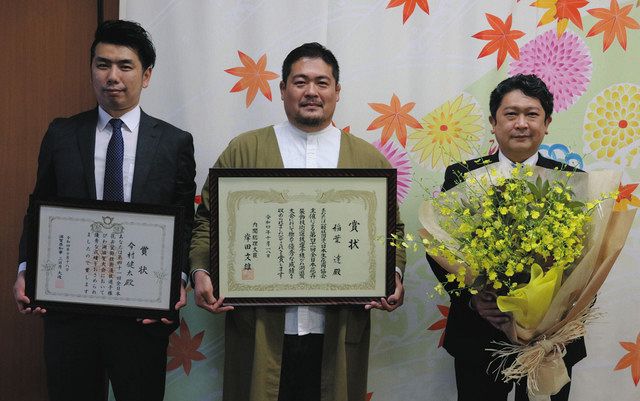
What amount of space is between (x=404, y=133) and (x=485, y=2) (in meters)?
0.60

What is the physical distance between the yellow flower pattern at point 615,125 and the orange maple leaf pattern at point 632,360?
0.71m

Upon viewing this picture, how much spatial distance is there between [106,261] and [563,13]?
1.92 meters

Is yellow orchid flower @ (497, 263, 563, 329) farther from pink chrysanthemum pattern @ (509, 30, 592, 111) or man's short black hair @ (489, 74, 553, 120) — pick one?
pink chrysanthemum pattern @ (509, 30, 592, 111)

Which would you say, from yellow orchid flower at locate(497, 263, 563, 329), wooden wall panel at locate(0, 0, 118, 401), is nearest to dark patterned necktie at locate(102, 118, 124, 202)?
wooden wall panel at locate(0, 0, 118, 401)

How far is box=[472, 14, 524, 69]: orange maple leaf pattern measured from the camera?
106 inches

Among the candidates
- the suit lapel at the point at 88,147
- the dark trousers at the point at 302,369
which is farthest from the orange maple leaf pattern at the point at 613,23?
the suit lapel at the point at 88,147

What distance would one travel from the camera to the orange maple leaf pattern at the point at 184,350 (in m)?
2.65

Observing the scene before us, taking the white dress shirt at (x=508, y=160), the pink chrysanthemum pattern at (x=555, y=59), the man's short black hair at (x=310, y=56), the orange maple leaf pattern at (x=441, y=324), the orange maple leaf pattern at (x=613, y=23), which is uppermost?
the orange maple leaf pattern at (x=613, y=23)

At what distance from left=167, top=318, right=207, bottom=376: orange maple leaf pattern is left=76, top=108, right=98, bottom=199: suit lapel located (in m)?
0.78

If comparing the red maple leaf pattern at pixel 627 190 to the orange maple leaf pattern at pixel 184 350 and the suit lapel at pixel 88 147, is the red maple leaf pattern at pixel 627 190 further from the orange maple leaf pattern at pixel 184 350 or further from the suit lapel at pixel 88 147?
the suit lapel at pixel 88 147

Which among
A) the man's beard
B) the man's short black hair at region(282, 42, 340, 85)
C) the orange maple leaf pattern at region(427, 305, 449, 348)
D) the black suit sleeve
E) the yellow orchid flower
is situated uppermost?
the man's short black hair at region(282, 42, 340, 85)

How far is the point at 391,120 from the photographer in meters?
2.69

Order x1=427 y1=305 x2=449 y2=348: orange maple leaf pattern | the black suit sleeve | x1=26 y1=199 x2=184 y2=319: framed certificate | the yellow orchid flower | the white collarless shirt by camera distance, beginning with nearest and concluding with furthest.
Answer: the yellow orchid flower, x1=26 y1=199 x2=184 y2=319: framed certificate, the black suit sleeve, the white collarless shirt, x1=427 y1=305 x2=449 y2=348: orange maple leaf pattern

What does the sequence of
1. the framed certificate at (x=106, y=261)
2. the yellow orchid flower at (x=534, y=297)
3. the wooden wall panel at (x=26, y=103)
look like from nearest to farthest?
the yellow orchid flower at (x=534, y=297) < the framed certificate at (x=106, y=261) < the wooden wall panel at (x=26, y=103)
